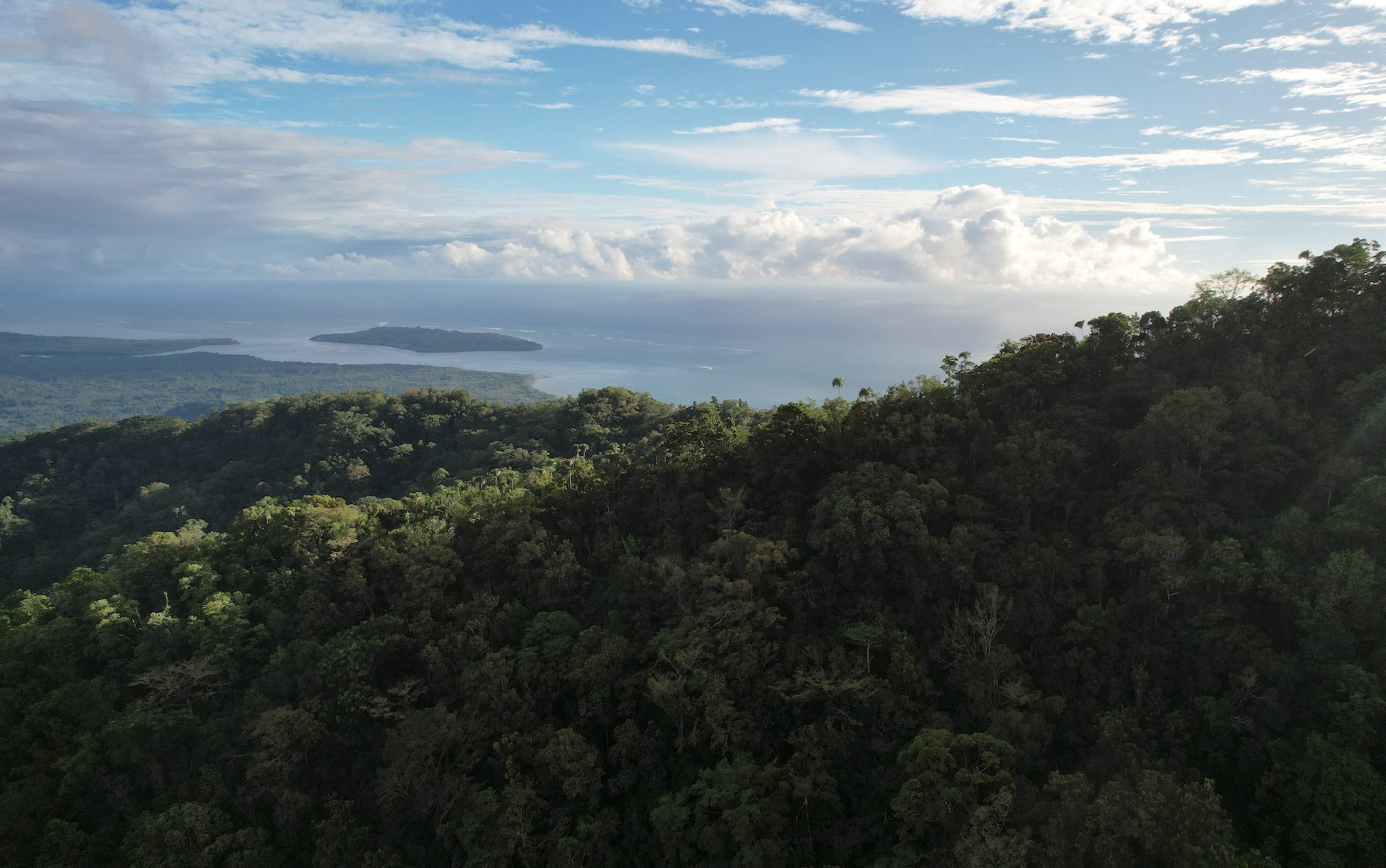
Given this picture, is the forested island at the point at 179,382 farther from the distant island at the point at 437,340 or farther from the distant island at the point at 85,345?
the distant island at the point at 437,340

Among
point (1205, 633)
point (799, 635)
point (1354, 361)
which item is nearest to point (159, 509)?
point (799, 635)

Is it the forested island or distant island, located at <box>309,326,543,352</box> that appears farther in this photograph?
distant island, located at <box>309,326,543,352</box>

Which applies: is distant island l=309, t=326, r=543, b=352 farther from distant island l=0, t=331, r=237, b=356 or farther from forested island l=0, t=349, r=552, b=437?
distant island l=0, t=331, r=237, b=356

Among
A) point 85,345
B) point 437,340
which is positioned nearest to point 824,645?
point 437,340

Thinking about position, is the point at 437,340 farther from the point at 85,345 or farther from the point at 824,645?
the point at 824,645

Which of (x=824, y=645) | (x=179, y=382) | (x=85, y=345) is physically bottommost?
(x=824, y=645)

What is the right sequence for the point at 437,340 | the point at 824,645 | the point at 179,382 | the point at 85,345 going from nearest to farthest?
the point at 824,645 < the point at 179,382 < the point at 85,345 < the point at 437,340

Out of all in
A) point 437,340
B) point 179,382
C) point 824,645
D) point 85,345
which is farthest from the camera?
point 437,340

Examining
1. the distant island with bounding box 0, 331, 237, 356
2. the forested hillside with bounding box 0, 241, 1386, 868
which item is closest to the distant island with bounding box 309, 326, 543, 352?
the distant island with bounding box 0, 331, 237, 356
